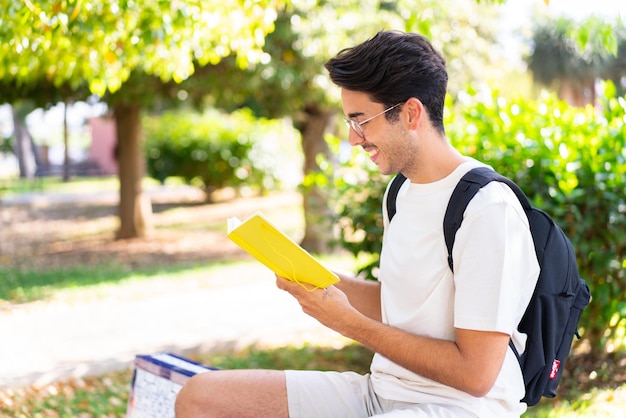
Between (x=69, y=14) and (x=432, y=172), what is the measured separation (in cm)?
267

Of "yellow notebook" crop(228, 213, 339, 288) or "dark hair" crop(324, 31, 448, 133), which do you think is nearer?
"yellow notebook" crop(228, 213, 339, 288)

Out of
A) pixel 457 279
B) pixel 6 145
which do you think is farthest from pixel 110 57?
pixel 6 145

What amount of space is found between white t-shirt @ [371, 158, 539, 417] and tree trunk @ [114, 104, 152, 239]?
1194 centimetres

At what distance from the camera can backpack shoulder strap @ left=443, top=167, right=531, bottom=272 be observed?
2.25 metres

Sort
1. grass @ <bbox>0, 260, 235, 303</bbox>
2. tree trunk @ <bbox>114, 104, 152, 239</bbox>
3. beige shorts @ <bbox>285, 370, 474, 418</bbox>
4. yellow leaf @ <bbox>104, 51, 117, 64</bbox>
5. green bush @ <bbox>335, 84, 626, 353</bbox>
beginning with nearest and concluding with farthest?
beige shorts @ <bbox>285, 370, 474, 418</bbox>, green bush @ <bbox>335, 84, 626, 353</bbox>, yellow leaf @ <bbox>104, 51, 117, 64</bbox>, grass @ <bbox>0, 260, 235, 303</bbox>, tree trunk @ <bbox>114, 104, 152, 239</bbox>

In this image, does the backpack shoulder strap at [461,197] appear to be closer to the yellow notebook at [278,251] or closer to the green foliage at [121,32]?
the yellow notebook at [278,251]

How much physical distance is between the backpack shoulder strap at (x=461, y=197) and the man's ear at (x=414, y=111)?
0.71ft

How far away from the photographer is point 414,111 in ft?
7.74

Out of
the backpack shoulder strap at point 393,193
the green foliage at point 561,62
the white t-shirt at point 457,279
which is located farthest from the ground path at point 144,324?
the green foliage at point 561,62

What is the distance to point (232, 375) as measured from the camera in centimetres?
260

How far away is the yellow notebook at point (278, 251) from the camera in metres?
2.20

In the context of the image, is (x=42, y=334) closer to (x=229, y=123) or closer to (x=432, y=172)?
(x=432, y=172)

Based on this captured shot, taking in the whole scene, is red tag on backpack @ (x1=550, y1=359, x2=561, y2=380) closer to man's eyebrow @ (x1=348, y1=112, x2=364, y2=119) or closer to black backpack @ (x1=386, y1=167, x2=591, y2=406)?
black backpack @ (x1=386, y1=167, x2=591, y2=406)

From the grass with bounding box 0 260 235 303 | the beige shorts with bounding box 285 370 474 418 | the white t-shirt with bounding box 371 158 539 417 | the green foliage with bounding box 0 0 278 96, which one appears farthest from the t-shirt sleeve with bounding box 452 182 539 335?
the grass with bounding box 0 260 235 303
